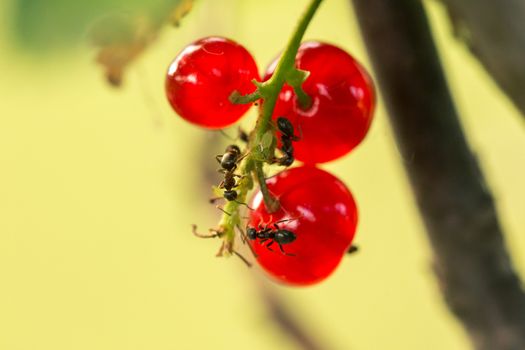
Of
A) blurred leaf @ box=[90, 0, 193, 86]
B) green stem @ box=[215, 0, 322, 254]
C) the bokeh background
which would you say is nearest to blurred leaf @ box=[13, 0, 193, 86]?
blurred leaf @ box=[90, 0, 193, 86]

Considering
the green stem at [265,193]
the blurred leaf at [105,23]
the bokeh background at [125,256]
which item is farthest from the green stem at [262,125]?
the bokeh background at [125,256]

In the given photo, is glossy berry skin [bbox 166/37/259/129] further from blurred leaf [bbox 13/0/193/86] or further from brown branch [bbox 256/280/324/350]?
brown branch [bbox 256/280/324/350]

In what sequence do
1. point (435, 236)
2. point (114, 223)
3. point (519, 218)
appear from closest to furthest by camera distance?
→ point (435, 236) < point (519, 218) < point (114, 223)

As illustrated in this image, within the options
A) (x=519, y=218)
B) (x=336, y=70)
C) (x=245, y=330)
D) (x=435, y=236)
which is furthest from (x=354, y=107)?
(x=245, y=330)

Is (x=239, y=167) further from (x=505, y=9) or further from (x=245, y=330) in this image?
(x=245, y=330)

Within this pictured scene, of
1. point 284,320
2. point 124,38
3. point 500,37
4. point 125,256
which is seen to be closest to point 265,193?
point 500,37

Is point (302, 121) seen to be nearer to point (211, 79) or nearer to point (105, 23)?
point (211, 79)

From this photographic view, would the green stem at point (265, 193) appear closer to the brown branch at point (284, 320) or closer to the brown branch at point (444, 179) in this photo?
the brown branch at point (444, 179)
